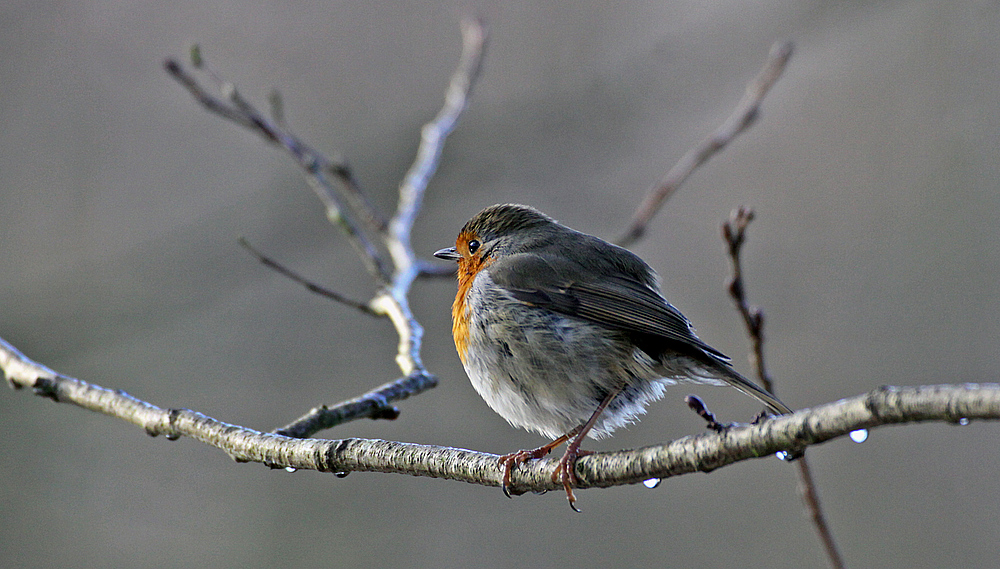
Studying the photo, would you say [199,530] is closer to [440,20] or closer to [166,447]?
→ [166,447]

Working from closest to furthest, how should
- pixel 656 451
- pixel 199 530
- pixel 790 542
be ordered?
pixel 656 451
pixel 790 542
pixel 199 530

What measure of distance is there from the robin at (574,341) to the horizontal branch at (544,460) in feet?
1.43

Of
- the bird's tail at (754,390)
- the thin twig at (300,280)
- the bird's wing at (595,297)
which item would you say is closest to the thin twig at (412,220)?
the thin twig at (300,280)

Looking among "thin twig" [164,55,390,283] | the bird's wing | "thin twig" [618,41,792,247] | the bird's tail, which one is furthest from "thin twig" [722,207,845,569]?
"thin twig" [164,55,390,283]

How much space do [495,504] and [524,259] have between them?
3320 millimetres

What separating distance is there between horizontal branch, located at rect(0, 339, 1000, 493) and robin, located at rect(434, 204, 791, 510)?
0.44 m

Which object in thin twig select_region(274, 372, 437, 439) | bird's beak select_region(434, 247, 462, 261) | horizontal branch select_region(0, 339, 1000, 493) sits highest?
bird's beak select_region(434, 247, 462, 261)

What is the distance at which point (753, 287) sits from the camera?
629cm

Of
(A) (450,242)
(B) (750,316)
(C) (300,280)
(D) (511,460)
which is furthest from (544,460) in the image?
(A) (450,242)

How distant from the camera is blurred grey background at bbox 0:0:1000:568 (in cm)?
447

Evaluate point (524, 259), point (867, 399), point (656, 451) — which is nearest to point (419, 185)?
point (524, 259)

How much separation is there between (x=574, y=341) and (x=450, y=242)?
11.8ft

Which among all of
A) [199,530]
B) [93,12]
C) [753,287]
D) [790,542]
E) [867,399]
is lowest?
[867,399]

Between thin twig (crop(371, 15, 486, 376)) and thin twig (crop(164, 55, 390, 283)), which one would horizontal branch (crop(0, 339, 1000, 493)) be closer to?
thin twig (crop(371, 15, 486, 376))
